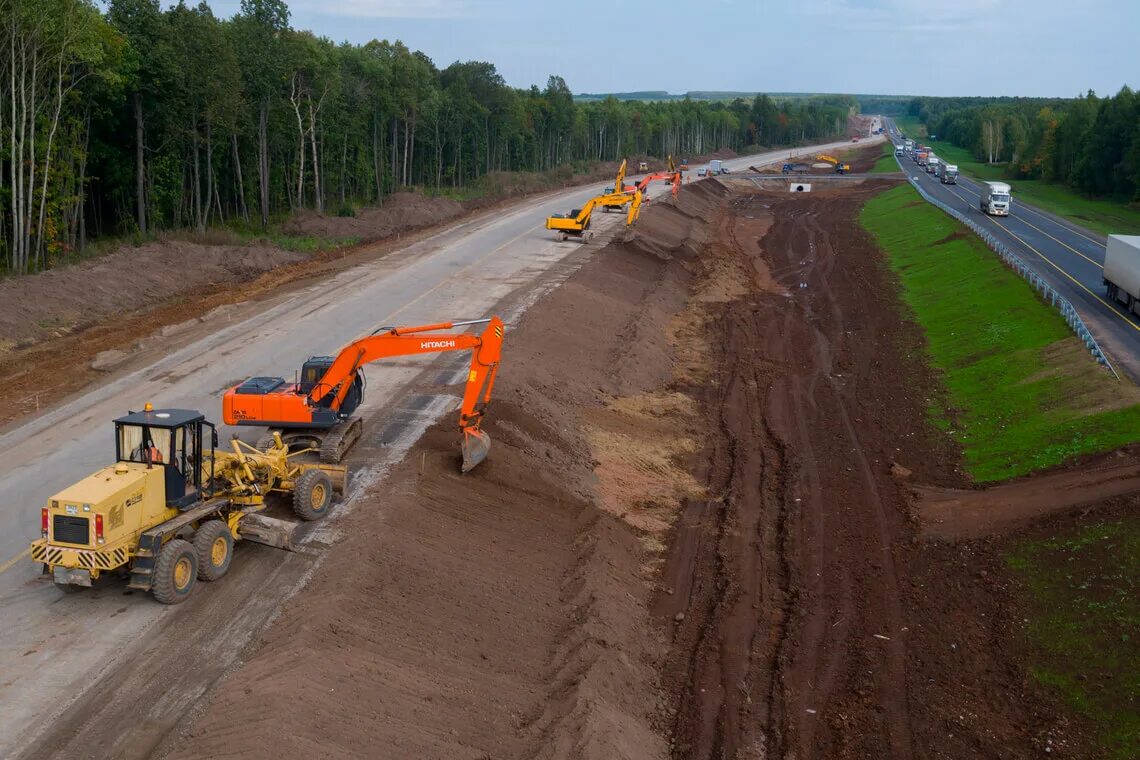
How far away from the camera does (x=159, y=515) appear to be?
15836mm

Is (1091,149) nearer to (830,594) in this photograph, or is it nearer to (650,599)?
(830,594)

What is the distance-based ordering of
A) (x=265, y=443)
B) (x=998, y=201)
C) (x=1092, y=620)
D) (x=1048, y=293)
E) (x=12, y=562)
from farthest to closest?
(x=998, y=201) < (x=1048, y=293) < (x=265, y=443) < (x=1092, y=620) < (x=12, y=562)

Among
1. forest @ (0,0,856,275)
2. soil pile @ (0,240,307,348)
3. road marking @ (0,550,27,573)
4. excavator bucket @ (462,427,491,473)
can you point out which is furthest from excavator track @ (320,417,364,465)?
forest @ (0,0,856,275)

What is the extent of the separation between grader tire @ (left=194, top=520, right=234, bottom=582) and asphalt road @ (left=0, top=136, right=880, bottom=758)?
11.0 inches

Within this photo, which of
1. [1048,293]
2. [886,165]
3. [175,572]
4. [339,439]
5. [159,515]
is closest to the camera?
[175,572]

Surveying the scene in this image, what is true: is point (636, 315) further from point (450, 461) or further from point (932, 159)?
point (932, 159)

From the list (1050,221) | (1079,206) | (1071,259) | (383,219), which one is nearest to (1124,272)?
(1071,259)

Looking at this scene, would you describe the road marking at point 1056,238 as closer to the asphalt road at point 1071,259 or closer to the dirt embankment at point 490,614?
the asphalt road at point 1071,259

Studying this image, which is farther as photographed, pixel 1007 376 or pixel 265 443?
pixel 1007 376

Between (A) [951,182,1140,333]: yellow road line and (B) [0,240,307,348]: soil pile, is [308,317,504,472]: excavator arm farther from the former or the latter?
(A) [951,182,1140,333]: yellow road line

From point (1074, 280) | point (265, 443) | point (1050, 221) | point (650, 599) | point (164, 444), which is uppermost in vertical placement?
point (1050, 221)

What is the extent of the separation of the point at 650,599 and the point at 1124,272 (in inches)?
1132

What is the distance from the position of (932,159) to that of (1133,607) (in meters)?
122

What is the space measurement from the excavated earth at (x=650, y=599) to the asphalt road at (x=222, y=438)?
31.3 inches
